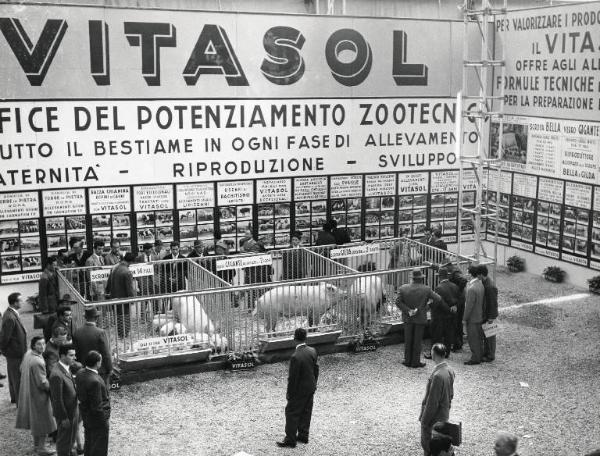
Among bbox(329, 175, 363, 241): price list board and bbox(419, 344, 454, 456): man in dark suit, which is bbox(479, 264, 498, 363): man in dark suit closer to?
bbox(419, 344, 454, 456): man in dark suit

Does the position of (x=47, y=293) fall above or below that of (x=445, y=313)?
above

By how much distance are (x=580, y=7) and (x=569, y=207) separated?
4603mm

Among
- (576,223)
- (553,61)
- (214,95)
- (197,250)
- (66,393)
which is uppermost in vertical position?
(553,61)

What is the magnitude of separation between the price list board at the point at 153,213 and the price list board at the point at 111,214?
0.47ft

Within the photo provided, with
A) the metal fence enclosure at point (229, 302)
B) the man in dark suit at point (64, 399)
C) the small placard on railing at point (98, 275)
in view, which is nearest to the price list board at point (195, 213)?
the metal fence enclosure at point (229, 302)

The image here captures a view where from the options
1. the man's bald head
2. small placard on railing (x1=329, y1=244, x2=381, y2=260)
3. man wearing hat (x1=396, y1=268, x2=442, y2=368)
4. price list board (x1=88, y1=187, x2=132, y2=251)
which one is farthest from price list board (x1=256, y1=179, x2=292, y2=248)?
the man's bald head

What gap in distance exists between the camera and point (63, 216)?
708 inches

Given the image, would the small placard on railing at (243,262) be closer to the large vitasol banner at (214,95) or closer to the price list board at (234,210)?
the price list board at (234,210)

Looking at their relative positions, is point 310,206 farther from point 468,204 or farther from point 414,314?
point 414,314

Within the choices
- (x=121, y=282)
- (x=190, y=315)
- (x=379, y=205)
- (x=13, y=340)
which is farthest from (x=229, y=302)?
(x=379, y=205)

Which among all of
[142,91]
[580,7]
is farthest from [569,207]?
[142,91]

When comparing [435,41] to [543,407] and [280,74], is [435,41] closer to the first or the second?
[280,74]

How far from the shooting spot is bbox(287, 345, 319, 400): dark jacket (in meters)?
10.9

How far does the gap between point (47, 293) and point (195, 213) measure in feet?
15.0
